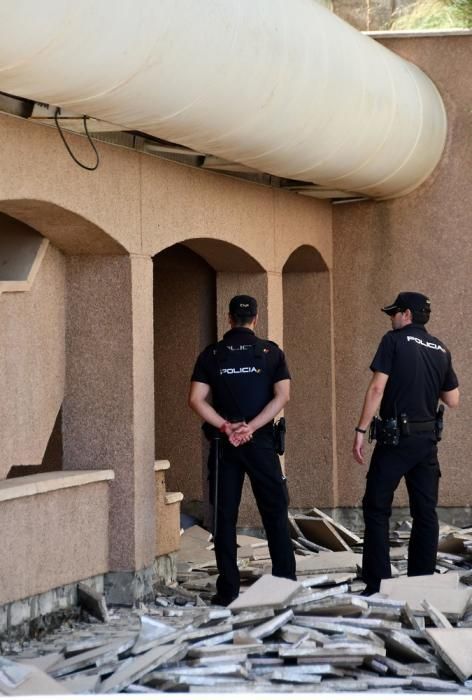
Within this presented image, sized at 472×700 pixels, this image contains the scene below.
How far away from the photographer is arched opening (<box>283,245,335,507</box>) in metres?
12.4

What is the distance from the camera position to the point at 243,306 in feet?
27.5

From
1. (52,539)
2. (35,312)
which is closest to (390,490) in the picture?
(52,539)

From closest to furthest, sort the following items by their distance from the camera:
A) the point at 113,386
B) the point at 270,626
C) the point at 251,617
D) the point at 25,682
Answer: the point at 25,682 < the point at 270,626 < the point at 251,617 < the point at 113,386

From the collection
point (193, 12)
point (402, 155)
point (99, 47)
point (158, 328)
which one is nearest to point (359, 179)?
point (402, 155)

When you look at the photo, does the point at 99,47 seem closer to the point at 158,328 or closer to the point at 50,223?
the point at 50,223

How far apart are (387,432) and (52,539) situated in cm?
211

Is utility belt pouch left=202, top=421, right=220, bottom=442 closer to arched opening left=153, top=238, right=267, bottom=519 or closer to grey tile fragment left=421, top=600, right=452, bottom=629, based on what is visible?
grey tile fragment left=421, top=600, right=452, bottom=629

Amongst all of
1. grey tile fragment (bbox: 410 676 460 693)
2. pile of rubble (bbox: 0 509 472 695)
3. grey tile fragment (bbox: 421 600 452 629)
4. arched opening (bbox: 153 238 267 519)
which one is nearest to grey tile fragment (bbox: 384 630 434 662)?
pile of rubble (bbox: 0 509 472 695)

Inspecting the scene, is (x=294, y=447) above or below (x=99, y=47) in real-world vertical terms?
below

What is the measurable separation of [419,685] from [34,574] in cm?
243

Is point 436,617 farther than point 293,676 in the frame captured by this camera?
Yes

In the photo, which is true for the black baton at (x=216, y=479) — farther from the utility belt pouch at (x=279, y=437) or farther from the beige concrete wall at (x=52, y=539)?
the beige concrete wall at (x=52, y=539)

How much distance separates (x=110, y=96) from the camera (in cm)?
641

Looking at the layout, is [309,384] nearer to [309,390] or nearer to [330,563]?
[309,390]
